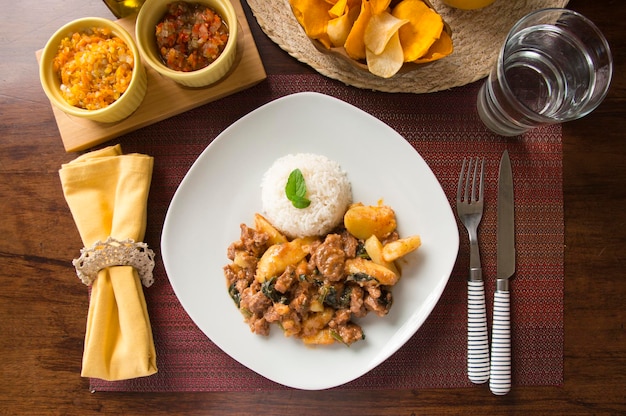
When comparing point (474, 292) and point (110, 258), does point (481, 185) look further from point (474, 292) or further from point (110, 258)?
point (110, 258)

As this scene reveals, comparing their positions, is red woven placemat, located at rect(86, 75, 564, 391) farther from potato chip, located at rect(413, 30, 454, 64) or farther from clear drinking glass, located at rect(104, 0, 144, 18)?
clear drinking glass, located at rect(104, 0, 144, 18)

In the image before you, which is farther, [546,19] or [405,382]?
[405,382]

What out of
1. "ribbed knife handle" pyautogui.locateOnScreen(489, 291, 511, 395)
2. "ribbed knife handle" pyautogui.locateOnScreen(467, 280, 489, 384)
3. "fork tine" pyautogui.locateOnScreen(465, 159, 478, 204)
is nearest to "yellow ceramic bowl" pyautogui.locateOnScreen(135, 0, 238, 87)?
"fork tine" pyautogui.locateOnScreen(465, 159, 478, 204)

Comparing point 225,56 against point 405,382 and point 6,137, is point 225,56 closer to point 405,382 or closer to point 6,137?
point 6,137

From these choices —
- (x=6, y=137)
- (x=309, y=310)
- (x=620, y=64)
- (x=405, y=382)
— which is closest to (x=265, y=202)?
(x=309, y=310)

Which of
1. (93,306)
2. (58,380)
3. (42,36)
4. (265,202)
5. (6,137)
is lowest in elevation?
(58,380)

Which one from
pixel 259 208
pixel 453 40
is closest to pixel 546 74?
pixel 453 40

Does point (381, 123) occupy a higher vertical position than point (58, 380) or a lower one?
higher
